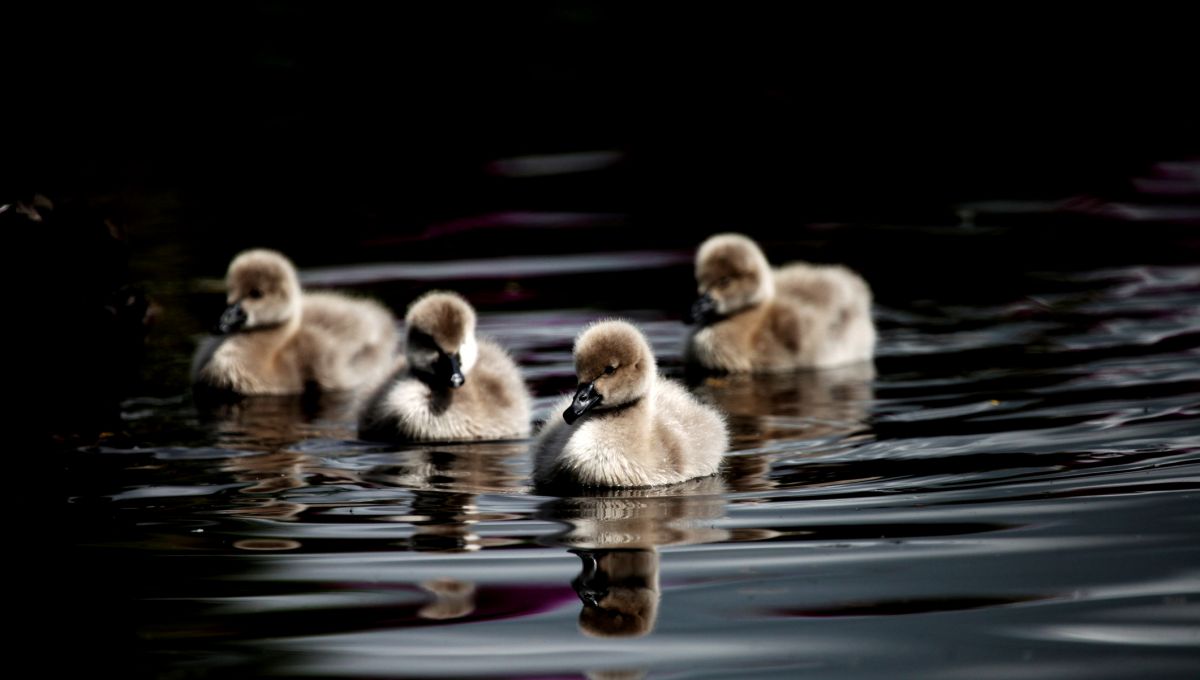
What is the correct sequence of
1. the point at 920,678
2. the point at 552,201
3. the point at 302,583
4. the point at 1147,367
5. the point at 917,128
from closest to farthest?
the point at 920,678
the point at 302,583
the point at 1147,367
the point at 552,201
the point at 917,128

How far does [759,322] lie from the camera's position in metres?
9.70

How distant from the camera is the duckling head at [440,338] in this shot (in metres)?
7.79

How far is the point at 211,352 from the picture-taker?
938 cm

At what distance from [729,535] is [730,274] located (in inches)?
160

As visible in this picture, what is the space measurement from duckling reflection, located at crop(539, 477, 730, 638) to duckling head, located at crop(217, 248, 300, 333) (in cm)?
330

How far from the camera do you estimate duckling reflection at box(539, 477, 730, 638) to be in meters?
4.86

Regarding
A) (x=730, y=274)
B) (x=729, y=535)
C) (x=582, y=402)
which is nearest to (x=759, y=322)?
(x=730, y=274)

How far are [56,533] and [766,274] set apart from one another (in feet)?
15.3

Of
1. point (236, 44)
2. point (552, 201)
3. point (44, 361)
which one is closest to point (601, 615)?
point (44, 361)

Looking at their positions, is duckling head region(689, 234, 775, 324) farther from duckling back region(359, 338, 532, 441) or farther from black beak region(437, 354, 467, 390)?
black beak region(437, 354, 467, 390)

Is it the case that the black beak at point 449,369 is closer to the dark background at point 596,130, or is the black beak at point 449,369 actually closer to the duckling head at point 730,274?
the dark background at point 596,130

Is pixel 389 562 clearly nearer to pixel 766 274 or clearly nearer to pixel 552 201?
pixel 766 274

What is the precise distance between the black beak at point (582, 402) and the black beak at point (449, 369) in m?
1.13

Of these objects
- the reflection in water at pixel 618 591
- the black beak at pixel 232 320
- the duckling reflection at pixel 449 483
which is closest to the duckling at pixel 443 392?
the duckling reflection at pixel 449 483
